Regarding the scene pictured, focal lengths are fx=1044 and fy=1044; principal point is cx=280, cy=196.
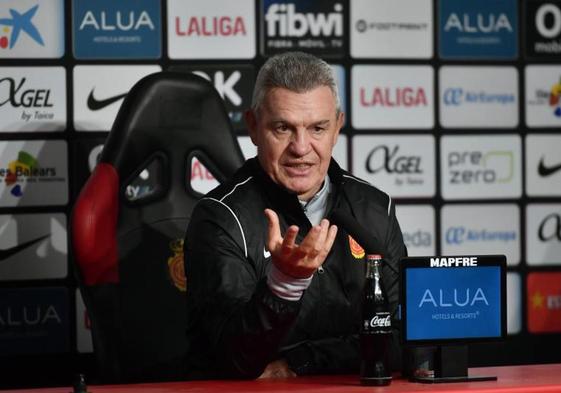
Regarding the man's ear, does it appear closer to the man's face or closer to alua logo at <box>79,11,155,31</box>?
the man's face

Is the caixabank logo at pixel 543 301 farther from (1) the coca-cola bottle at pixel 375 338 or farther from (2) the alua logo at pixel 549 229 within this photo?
(1) the coca-cola bottle at pixel 375 338

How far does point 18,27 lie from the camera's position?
3.50m

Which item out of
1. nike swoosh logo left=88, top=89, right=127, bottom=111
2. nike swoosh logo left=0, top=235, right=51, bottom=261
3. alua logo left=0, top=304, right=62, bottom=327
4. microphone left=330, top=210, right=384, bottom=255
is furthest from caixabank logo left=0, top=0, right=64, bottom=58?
microphone left=330, top=210, right=384, bottom=255

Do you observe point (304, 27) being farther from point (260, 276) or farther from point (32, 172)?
point (260, 276)

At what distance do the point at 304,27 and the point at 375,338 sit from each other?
2.01 meters

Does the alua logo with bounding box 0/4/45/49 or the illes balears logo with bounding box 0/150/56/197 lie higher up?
the alua logo with bounding box 0/4/45/49

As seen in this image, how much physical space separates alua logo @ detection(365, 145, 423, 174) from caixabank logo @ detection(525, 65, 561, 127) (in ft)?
1.60

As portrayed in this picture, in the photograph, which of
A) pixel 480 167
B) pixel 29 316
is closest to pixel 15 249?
pixel 29 316

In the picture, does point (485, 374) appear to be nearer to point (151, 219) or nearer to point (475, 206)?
point (151, 219)

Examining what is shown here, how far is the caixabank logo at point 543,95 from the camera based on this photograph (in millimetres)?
3904

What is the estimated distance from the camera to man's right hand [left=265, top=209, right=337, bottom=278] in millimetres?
1797

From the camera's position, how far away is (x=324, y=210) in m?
2.45

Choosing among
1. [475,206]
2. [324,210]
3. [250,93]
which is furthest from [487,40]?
[324,210]

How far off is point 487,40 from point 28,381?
204 cm
